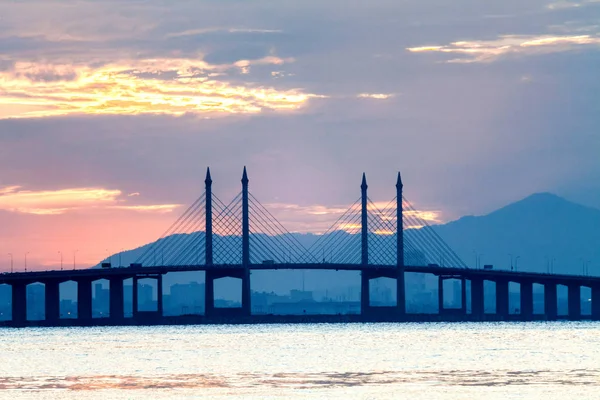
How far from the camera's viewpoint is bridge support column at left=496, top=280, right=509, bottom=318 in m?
187

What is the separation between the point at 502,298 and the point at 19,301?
63.0 meters

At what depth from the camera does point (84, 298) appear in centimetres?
16450

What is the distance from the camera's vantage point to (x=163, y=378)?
6975 cm

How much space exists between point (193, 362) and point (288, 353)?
1123 cm

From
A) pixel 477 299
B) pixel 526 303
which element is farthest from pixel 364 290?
pixel 526 303

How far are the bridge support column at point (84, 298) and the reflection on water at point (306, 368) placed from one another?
41.4 metres

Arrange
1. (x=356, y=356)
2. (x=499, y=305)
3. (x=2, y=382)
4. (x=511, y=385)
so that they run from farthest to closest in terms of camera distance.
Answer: (x=499, y=305)
(x=356, y=356)
(x=2, y=382)
(x=511, y=385)

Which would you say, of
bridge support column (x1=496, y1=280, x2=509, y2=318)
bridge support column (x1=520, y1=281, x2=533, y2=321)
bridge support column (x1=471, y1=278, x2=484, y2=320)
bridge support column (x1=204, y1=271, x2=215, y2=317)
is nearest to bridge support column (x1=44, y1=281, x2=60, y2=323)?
bridge support column (x1=204, y1=271, x2=215, y2=317)

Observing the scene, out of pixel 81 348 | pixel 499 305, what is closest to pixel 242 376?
pixel 81 348

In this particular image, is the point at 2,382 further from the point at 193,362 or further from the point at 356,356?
the point at 356,356

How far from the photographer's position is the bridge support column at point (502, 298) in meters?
187

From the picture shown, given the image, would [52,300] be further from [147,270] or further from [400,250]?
[400,250]

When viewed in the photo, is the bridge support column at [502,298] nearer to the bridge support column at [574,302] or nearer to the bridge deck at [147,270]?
the bridge support column at [574,302]

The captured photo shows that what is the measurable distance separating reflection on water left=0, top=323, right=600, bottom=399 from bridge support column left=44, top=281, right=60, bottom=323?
39703 millimetres
